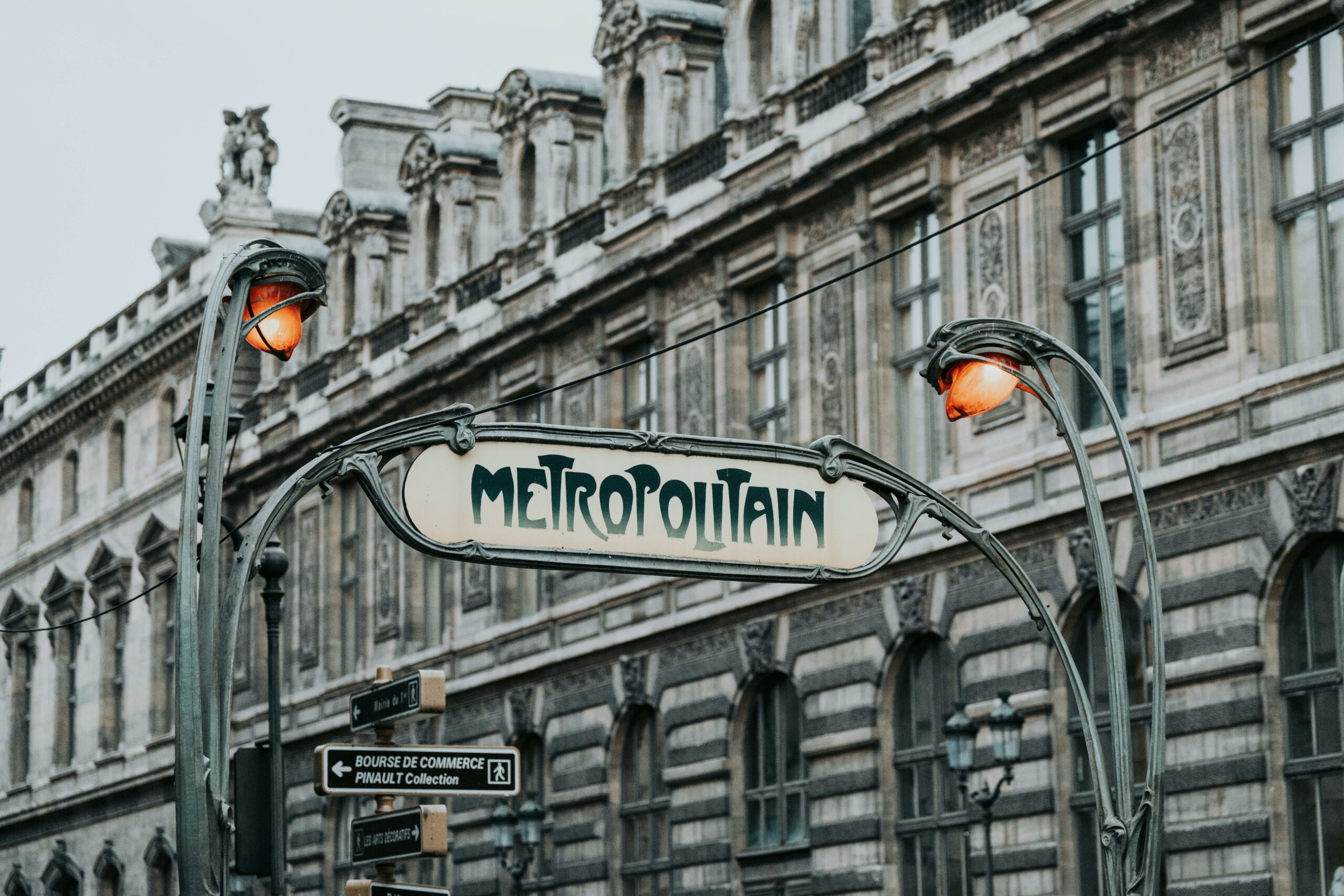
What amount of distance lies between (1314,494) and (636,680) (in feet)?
45.1

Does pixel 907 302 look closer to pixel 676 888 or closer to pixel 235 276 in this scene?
pixel 676 888

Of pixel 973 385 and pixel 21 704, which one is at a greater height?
pixel 21 704

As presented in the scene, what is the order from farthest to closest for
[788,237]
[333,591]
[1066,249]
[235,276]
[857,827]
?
A: [333,591] < [788,237] < [857,827] < [1066,249] < [235,276]

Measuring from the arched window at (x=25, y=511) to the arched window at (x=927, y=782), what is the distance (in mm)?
39447

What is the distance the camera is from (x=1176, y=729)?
80.0ft

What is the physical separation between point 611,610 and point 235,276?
22.5 metres

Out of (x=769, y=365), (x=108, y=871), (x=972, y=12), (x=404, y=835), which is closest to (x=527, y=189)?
(x=769, y=365)

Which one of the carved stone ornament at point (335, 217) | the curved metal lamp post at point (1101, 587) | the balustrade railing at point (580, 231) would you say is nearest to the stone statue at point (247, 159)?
the carved stone ornament at point (335, 217)

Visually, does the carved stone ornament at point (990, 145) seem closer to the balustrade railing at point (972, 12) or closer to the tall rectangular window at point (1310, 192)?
the balustrade railing at point (972, 12)

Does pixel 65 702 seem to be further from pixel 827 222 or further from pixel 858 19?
pixel 858 19

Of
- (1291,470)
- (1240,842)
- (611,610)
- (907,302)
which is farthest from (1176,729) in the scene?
(611,610)

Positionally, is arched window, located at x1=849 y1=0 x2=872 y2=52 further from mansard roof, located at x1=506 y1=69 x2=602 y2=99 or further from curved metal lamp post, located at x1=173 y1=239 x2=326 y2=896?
curved metal lamp post, located at x1=173 y1=239 x2=326 y2=896

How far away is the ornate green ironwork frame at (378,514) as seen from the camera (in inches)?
399

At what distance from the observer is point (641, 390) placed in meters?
36.4
